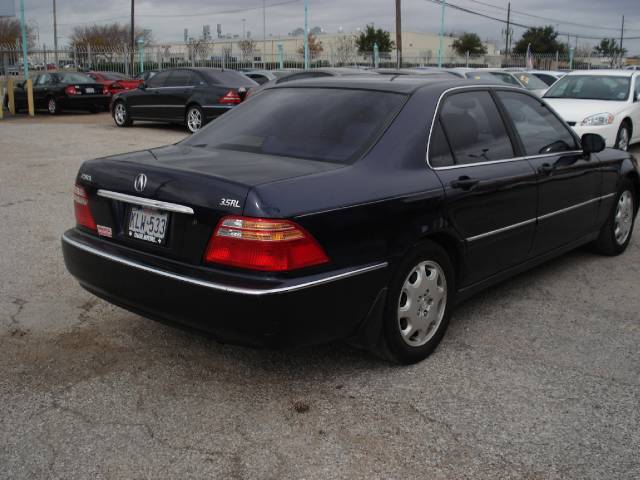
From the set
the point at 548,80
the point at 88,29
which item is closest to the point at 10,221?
the point at 548,80

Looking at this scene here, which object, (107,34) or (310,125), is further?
(107,34)

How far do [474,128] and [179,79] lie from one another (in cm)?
1314

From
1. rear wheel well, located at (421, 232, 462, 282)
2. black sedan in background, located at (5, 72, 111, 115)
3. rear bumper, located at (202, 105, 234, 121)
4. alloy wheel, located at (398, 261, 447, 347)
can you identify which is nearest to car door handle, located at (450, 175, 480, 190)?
rear wheel well, located at (421, 232, 462, 282)

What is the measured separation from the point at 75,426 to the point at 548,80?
763 inches

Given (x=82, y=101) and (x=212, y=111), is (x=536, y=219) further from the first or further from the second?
(x=82, y=101)

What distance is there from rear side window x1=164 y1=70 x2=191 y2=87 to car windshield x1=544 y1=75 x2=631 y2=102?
25.8 feet

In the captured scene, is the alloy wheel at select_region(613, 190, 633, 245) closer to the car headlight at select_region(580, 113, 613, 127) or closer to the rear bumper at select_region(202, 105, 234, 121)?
the car headlight at select_region(580, 113, 613, 127)

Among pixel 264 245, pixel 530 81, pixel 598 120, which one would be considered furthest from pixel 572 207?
pixel 530 81

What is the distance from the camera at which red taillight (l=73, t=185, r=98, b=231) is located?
4004 mm

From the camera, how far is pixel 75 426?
328cm

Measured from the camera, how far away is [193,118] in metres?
16.2

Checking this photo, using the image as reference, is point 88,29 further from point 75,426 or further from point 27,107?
point 75,426

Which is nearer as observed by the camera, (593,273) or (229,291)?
(229,291)

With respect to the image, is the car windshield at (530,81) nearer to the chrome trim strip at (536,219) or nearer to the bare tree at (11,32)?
the chrome trim strip at (536,219)
